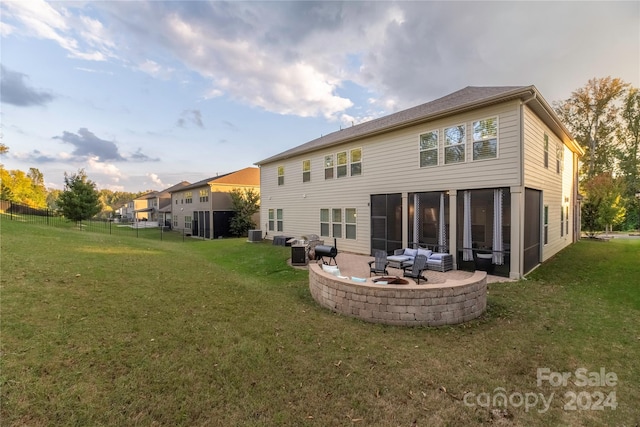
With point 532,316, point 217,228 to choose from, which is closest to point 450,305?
point 532,316

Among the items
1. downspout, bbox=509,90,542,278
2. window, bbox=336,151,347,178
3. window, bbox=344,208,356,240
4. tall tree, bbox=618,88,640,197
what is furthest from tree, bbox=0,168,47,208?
tall tree, bbox=618,88,640,197

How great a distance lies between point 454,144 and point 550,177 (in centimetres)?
550

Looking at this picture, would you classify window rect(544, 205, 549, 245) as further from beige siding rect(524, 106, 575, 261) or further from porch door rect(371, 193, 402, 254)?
porch door rect(371, 193, 402, 254)

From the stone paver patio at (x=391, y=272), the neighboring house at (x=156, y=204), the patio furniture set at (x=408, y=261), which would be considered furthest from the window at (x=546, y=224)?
the neighboring house at (x=156, y=204)

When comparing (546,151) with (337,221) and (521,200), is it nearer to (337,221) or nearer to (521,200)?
(521,200)

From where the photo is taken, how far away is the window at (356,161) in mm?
13773

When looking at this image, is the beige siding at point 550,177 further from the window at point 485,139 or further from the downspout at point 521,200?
the window at point 485,139

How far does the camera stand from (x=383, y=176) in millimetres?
12625

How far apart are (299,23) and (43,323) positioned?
45.6ft

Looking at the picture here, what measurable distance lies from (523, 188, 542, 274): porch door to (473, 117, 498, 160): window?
1.79 metres

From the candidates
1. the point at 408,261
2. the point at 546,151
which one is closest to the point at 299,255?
the point at 408,261

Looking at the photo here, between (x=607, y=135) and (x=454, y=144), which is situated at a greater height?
(x=607, y=135)

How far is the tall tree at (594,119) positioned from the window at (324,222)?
1229 inches

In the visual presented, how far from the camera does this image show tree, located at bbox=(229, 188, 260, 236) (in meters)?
25.8
